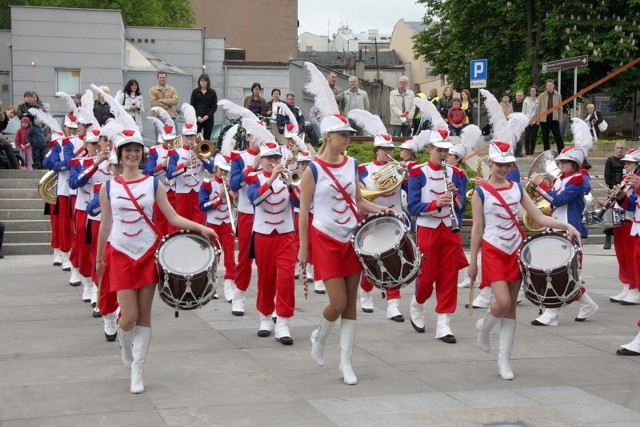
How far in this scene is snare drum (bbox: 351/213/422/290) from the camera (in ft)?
26.9

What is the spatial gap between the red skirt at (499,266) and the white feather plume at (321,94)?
5.60ft

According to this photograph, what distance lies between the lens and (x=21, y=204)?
21.2 m

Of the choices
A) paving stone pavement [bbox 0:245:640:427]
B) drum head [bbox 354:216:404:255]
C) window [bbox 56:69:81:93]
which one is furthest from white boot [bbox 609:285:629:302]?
window [bbox 56:69:81:93]

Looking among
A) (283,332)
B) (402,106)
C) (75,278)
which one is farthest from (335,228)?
(402,106)

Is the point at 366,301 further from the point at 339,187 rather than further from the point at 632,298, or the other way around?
the point at 339,187

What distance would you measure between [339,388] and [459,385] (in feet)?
3.11

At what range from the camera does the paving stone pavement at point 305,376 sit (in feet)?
23.7

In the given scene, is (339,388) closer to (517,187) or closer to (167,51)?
(517,187)

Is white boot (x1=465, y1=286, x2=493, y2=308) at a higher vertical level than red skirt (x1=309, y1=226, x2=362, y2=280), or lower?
lower

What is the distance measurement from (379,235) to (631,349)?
2723mm

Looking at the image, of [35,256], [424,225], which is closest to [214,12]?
[35,256]

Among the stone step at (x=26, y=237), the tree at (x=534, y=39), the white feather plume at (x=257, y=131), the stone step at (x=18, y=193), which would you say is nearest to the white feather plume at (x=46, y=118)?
the stone step at (x=26, y=237)

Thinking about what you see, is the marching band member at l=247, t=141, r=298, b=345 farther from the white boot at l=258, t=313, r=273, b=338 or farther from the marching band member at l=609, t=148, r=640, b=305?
the marching band member at l=609, t=148, r=640, b=305

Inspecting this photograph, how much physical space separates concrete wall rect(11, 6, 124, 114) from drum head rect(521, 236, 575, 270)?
29792 mm
